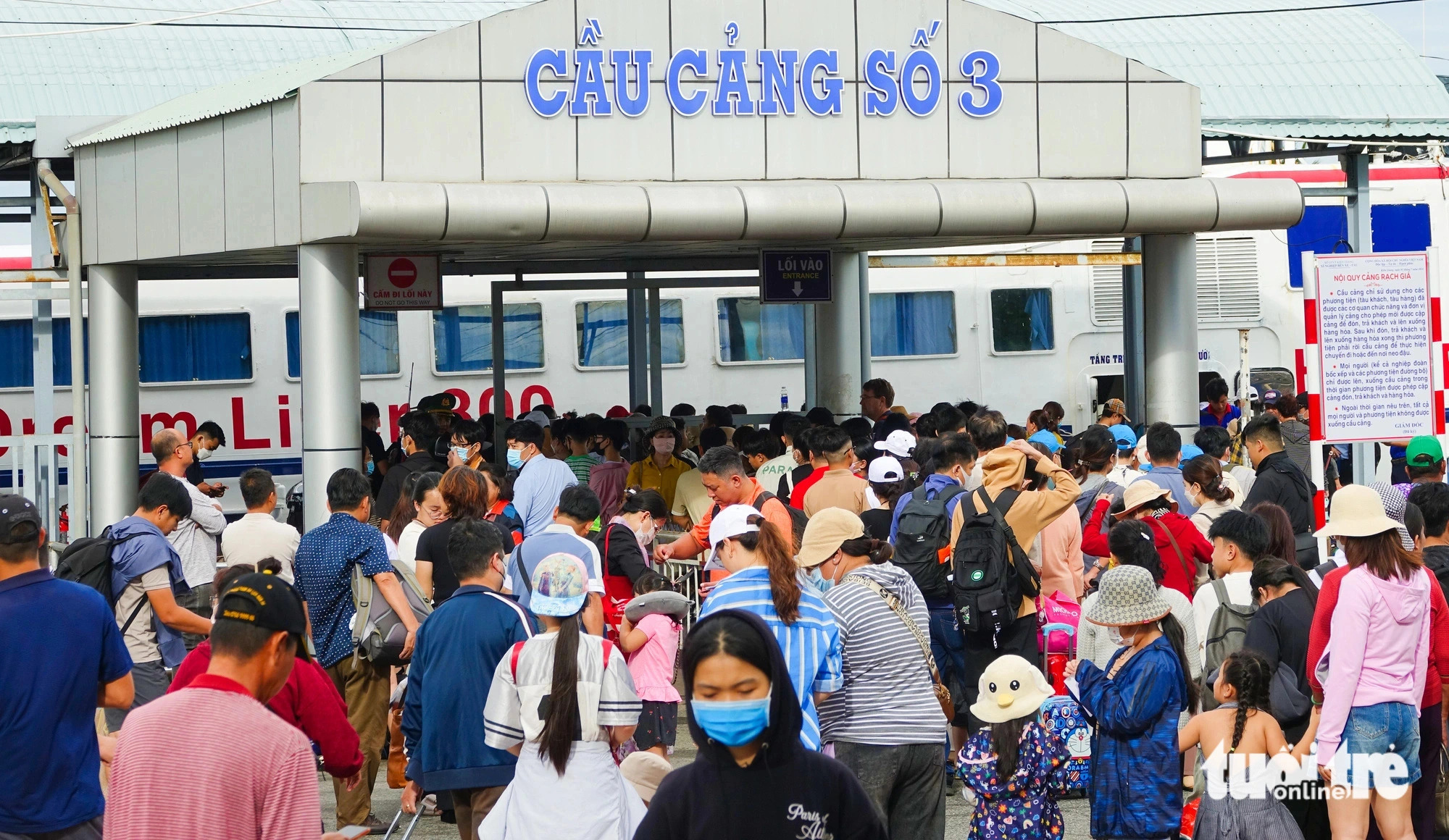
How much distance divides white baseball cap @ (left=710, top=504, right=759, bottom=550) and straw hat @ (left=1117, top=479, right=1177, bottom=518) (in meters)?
3.14

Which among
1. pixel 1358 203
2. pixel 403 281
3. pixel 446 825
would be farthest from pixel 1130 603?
pixel 1358 203

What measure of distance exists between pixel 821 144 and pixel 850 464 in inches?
137

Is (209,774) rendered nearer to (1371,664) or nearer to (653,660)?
(653,660)

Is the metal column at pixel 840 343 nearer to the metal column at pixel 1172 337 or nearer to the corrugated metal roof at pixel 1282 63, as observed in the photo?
the corrugated metal roof at pixel 1282 63

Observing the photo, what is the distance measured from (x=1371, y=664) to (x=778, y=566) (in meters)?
2.44

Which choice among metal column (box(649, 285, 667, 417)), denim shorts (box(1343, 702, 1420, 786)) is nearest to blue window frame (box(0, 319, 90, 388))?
metal column (box(649, 285, 667, 417))

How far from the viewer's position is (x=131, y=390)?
13812mm

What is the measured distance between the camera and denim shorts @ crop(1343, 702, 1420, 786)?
623 cm

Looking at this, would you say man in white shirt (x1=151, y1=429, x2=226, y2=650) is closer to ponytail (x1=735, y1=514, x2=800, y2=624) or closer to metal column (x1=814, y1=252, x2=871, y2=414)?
ponytail (x1=735, y1=514, x2=800, y2=624)

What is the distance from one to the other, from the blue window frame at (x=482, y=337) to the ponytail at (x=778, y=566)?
15.7 m

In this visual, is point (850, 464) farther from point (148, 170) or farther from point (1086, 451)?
point (148, 170)

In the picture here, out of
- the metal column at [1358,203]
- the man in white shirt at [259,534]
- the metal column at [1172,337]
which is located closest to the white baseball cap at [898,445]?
the metal column at [1172,337]

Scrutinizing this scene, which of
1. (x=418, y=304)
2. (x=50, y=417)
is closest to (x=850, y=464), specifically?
(x=418, y=304)

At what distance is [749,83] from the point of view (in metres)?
12.1
